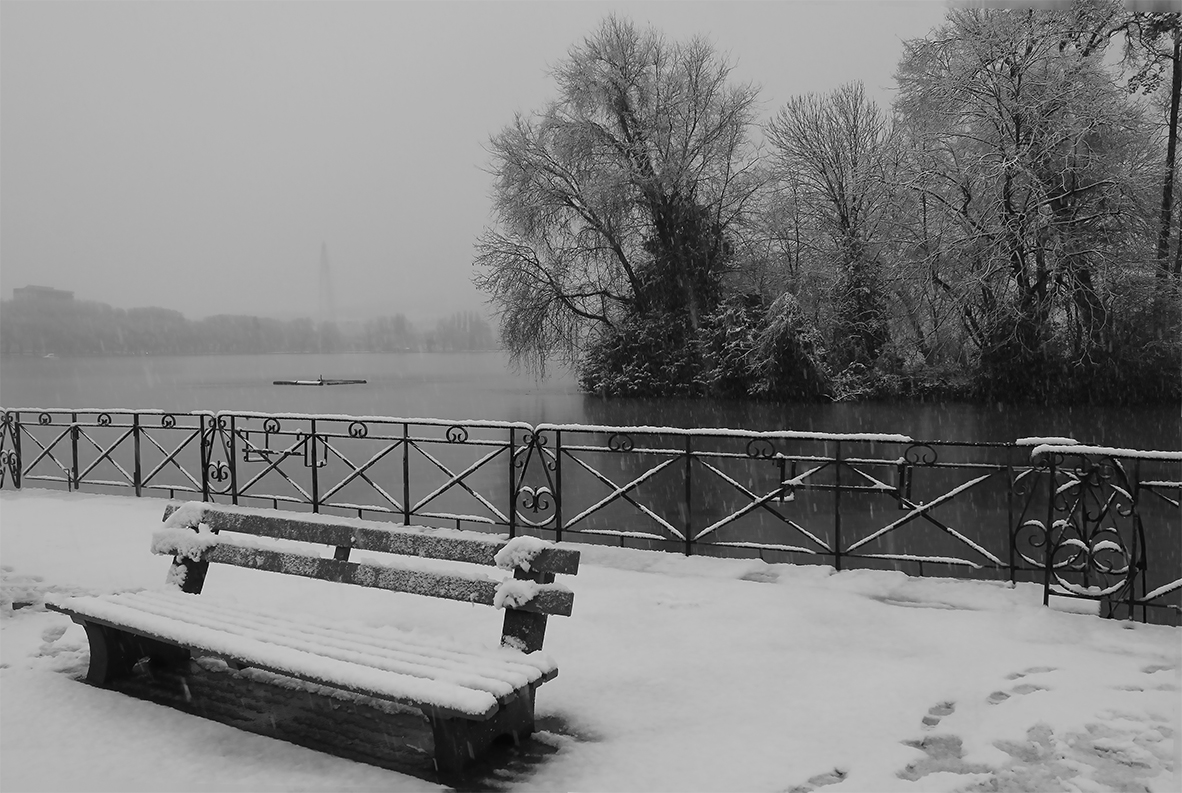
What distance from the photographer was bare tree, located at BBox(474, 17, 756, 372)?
28.3 m

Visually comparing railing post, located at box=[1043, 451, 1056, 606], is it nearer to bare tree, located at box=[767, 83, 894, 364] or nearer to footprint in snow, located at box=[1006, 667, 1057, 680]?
footprint in snow, located at box=[1006, 667, 1057, 680]

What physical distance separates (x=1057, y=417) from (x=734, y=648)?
64.4 feet

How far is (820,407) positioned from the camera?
83.7 ft

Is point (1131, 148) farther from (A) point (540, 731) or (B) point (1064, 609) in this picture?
(A) point (540, 731)

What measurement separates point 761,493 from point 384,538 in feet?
31.7

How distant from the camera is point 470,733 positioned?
3.39 metres

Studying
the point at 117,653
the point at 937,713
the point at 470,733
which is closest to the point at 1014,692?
the point at 937,713

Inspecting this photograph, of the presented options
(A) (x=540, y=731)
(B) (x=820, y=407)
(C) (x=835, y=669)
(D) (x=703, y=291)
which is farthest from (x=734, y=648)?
(D) (x=703, y=291)

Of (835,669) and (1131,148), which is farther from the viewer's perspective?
(1131,148)

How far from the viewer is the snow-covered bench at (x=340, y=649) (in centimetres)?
331

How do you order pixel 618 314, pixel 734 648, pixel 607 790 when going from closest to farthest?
pixel 607 790
pixel 734 648
pixel 618 314

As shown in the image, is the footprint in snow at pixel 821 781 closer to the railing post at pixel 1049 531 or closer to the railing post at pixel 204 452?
the railing post at pixel 1049 531

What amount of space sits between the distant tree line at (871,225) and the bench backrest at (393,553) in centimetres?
2017

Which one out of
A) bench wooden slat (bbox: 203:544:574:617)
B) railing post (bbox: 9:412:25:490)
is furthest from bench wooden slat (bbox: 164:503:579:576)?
railing post (bbox: 9:412:25:490)
